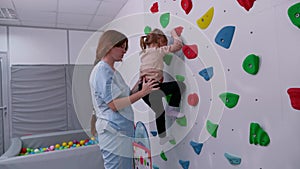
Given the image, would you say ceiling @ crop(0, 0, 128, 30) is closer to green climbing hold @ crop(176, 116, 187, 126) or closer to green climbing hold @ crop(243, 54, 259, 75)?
green climbing hold @ crop(176, 116, 187, 126)

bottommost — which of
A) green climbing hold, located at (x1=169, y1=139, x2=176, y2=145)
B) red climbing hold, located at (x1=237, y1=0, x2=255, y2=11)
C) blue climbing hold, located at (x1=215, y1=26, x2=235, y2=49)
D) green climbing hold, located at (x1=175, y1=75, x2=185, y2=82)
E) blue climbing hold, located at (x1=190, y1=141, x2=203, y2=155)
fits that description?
green climbing hold, located at (x1=169, y1=139, x2=176, y2=145)

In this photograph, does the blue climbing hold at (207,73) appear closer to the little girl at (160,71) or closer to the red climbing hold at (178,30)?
the little girl at (160,71)

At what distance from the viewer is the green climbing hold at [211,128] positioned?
1.18m

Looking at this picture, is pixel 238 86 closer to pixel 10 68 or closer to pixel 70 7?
pixel 70 7

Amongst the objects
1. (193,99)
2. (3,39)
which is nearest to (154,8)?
(193,99)

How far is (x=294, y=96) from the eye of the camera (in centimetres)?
81

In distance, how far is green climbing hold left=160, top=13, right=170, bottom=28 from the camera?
5.15ft

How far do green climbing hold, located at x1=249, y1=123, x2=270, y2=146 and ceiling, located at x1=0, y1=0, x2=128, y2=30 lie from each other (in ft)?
7.90

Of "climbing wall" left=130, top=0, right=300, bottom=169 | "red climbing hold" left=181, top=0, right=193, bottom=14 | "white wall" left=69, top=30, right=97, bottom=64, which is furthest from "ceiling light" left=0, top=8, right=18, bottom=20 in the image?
"red climbing hold" left=181, top=0, right=193, bottom=14

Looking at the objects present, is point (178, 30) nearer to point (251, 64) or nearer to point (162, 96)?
point (162, 96)

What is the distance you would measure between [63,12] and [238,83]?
113 inches

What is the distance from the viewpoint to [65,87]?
370 centimetres

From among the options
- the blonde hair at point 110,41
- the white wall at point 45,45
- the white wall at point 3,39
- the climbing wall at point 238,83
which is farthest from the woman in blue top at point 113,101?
the white wall at point 3,39

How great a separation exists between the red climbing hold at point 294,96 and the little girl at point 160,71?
2.23 feet
